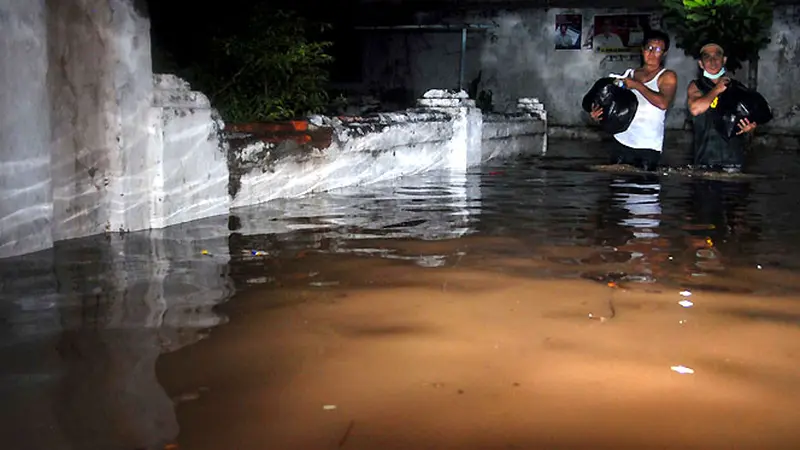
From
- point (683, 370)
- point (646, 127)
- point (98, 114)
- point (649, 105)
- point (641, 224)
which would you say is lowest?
point (683, 370)

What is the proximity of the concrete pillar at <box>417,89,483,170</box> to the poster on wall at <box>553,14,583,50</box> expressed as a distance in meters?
7.76

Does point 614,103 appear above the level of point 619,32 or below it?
below

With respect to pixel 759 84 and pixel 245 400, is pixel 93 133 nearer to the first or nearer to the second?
pixel 245 400

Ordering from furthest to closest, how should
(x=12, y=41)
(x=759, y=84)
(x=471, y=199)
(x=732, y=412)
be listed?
(x=759, y=84)
(x=471, y=199)
(x=12, y=41)
(x=732, y=412)

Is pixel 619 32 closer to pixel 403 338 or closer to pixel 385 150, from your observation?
pixel 385 150

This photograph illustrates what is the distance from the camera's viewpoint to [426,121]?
30.2 ft

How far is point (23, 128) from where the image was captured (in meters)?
4.02

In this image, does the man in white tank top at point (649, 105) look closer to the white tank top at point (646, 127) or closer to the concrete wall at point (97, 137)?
the white tank top at point (646, 127)

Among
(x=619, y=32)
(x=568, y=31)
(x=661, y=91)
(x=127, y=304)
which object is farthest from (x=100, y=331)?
(x=568, y=31)

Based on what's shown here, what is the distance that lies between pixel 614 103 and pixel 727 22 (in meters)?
5.89

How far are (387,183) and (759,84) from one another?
1092cm

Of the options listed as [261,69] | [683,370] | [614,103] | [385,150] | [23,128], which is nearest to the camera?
[683,370]

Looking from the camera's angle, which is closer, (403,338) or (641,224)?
(403,338)

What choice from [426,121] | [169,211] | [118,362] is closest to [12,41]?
[169,211]
